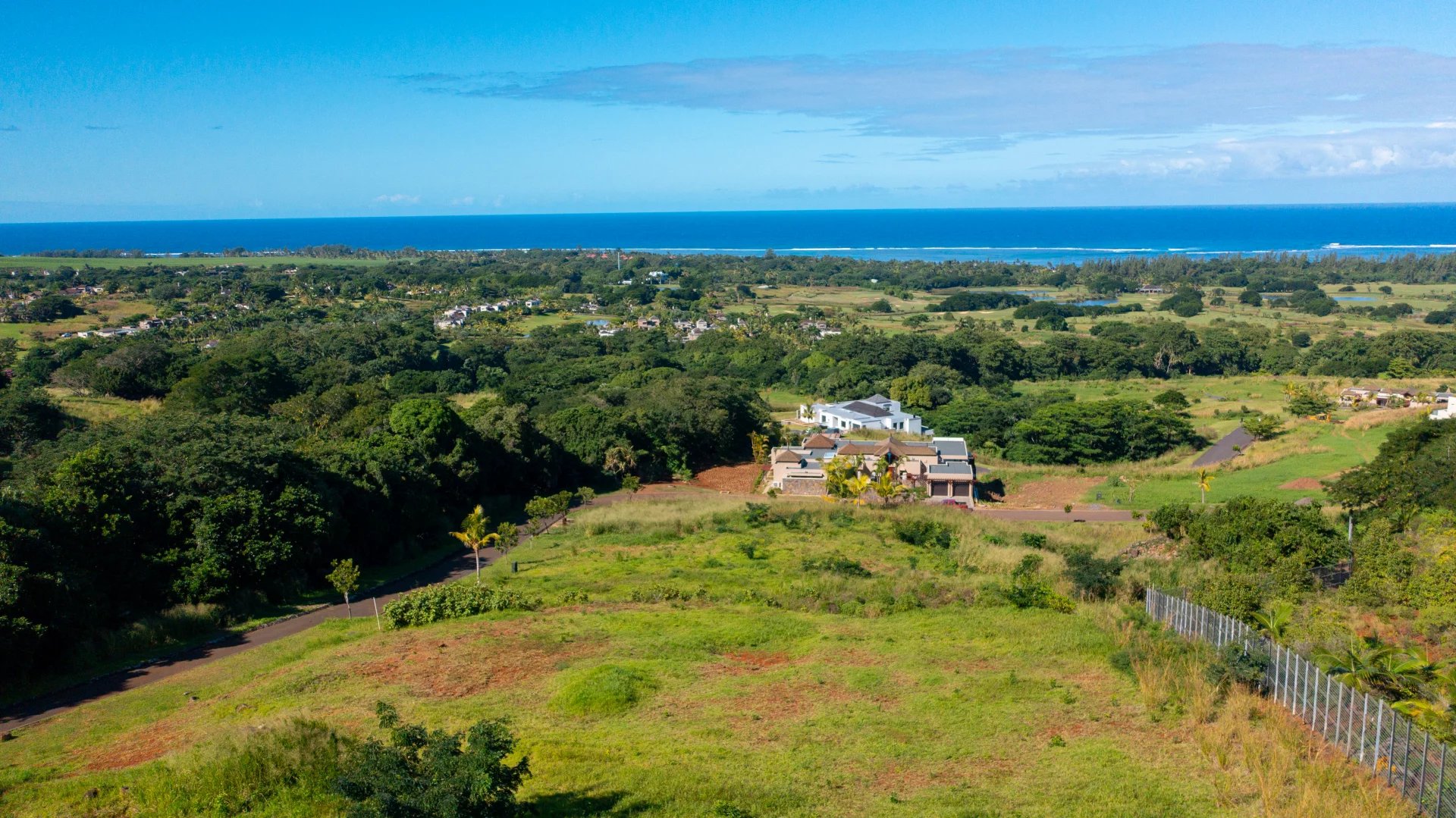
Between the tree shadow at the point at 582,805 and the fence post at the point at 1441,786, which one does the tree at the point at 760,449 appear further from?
the fence post at the point at 1441,786

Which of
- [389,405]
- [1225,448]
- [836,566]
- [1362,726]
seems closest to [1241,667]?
[1362,726]

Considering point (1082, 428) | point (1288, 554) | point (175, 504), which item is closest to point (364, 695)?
point (175, 504)

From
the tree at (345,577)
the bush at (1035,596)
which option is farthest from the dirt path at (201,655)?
the bush at (1035,596)

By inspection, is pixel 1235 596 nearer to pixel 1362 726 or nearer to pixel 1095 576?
pixel 1095 576

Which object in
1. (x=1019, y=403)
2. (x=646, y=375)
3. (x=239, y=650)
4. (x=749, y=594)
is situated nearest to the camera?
(x=239, y=650)

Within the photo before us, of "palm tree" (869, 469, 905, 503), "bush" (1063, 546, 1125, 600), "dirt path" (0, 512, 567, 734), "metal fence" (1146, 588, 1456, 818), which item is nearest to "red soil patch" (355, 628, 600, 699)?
"dirt path" (0, 512, 567, 734)

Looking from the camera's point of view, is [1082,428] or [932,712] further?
[1082,428]

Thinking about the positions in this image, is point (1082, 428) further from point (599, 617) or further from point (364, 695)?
point (364, 695)
